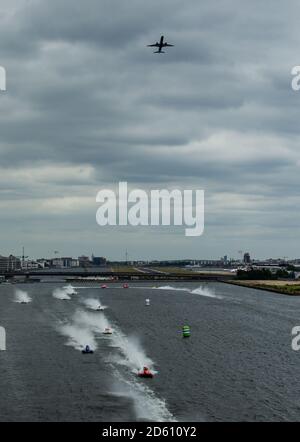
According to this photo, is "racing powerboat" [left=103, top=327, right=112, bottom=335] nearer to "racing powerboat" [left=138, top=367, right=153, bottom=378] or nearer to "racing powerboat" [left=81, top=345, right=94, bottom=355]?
"racing powerboat" [left=81, top=345, right=94, bottom=355]

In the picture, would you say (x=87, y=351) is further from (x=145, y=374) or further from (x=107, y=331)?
(x=107, y=331)

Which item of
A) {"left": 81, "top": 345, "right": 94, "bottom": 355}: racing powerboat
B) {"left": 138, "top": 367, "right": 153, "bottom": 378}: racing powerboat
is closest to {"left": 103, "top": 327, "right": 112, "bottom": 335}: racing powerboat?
{"left": 81, "top": 345, "right": 94, "bottom": 355}: racing powerboat

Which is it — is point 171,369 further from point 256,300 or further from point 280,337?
point 256,300

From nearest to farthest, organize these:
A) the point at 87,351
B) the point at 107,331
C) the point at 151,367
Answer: the point at 151,367, the point at 87,351, the point at 107,331

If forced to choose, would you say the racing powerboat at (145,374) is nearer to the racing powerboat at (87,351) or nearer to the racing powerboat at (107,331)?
the racing powerboat at (87,351)

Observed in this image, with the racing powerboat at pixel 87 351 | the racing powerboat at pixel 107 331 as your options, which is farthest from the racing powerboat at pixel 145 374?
the racing powerboat at pixel 107 331

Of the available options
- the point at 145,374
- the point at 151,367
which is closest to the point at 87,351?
the point at 151,367

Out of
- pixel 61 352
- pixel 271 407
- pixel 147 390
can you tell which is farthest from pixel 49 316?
pixel 271 407
